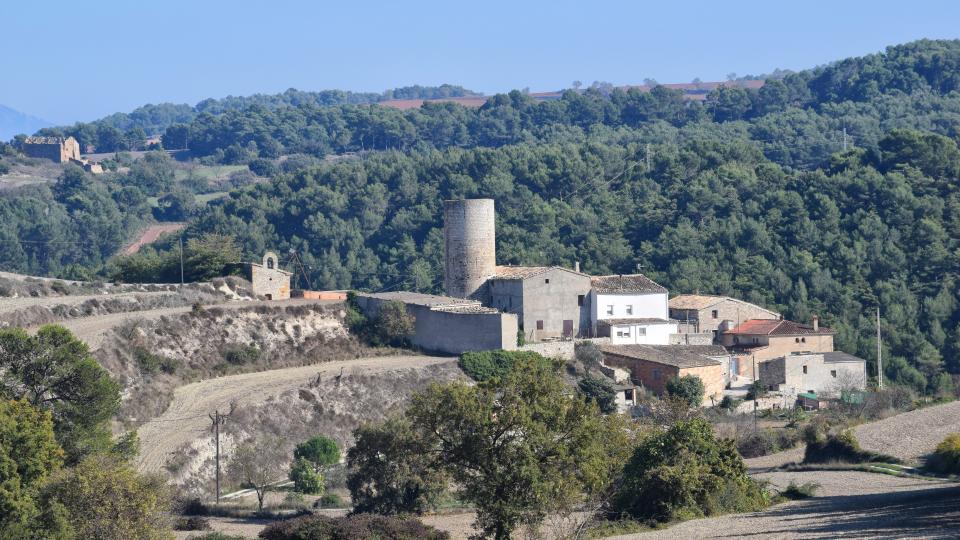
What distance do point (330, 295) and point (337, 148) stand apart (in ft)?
261

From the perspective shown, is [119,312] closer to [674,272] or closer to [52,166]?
[674,272]

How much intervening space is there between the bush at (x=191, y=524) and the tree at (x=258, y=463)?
3.12m

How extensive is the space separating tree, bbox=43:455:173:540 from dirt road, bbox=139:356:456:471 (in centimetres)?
680

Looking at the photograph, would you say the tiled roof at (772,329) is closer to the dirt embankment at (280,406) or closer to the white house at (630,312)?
the white house at (630,312)

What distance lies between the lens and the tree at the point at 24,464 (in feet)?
79.0

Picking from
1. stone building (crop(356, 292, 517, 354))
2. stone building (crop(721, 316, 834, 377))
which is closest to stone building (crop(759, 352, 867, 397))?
stone building (crop(721, 316, 834, 377))

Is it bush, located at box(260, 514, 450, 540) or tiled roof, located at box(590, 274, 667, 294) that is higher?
tiled roof, located at box(590, 274, 667, 294)

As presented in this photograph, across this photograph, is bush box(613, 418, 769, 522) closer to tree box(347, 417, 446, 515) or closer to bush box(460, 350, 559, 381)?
tree box(347, 417, 446, 515)

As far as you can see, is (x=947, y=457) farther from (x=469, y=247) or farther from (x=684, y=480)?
(x=469, y=247)

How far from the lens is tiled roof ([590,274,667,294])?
45.1 metres

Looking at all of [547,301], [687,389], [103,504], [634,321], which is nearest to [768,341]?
[634,321]

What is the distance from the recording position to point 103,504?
24.6 meters

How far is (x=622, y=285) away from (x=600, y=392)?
660 cm

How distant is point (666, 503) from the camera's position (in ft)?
89.4
